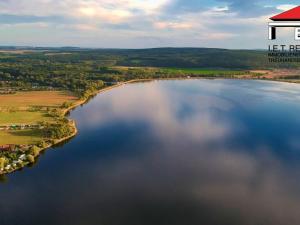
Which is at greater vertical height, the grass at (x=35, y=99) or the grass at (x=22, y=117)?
the grass at (x=35, y=99)

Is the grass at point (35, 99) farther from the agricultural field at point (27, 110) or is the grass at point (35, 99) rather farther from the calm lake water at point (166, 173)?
the calm lake water at point (166, 173)

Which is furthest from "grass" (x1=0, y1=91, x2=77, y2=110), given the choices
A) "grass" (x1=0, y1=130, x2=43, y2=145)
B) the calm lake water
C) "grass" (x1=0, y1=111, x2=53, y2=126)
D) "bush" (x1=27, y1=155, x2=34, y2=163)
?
"bush" (x1=27, y1=155, x2=34, y2=163)

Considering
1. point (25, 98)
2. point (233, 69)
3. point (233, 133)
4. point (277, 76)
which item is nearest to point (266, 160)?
point (233, 133)

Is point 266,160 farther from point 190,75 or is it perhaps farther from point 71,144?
point 190,75

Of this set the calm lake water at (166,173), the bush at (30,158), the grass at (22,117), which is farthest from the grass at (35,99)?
the bush at (30,158)

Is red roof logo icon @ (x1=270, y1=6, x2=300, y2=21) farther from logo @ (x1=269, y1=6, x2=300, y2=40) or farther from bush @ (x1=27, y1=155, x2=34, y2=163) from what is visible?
bush @ (x1=27, y1=155, x2=34, y2=163)
